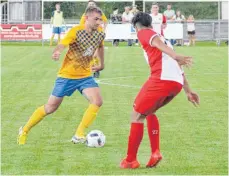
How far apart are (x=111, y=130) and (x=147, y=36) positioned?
3984mm

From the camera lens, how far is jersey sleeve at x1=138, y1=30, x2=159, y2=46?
9383 mm

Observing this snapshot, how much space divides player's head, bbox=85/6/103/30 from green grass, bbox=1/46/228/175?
5.46ft

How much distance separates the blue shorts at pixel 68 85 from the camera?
11.9 m

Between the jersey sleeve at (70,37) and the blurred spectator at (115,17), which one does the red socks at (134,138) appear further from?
the blurred spectator at (115,17)

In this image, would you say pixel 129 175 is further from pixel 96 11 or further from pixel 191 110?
pixel 191 110

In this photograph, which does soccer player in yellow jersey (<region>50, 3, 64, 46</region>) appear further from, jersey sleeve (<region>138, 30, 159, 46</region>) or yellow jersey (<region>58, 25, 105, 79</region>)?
jersey sleeve (<region>138, 30, 159, 46</region>)

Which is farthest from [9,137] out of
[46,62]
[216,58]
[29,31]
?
[29,31]

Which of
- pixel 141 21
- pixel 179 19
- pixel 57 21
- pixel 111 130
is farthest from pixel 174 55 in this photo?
pixel 179 19

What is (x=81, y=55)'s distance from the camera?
11984 millimetres

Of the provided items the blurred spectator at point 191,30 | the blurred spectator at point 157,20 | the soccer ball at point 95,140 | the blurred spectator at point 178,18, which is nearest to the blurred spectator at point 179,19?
the blurred spectator at point 178,18

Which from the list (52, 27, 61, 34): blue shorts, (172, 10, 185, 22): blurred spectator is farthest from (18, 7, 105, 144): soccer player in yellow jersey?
(172, 10, 185, 22): blurred spectator

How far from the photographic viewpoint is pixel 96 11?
37.8ft

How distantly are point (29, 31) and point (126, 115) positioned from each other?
29.2 metres

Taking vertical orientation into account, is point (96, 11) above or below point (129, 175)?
above
